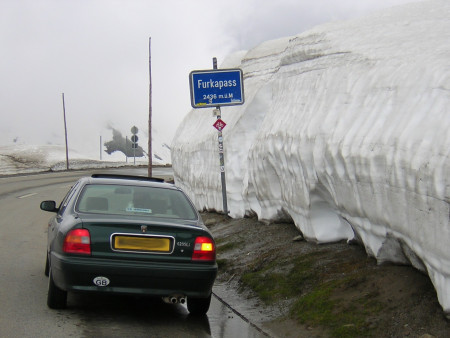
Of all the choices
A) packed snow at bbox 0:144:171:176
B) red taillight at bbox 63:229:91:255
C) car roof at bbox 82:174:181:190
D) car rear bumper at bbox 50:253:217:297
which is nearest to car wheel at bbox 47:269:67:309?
car rear bumper at bbox 50:253:217:297

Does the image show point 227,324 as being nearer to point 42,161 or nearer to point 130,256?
point 130,256

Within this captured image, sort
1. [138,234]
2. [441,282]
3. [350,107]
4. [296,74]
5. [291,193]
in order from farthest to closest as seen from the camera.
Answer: [296,74]
[291,193]
[350,107]
[138,234]
[441,282]

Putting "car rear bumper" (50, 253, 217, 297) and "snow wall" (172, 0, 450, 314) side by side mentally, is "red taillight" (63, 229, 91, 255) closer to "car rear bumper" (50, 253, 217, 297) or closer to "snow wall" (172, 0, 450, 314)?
"car rear bumper" (50, 253, 217, 297)

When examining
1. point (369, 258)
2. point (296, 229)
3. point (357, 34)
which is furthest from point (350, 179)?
point (357, 34)

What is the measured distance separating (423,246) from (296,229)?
14.2 feet

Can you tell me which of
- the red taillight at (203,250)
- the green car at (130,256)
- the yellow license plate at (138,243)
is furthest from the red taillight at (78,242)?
the red taillight at (203,250)

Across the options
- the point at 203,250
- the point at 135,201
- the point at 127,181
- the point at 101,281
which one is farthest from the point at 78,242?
the point at 127,181

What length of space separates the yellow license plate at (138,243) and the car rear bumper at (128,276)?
133 millimetres

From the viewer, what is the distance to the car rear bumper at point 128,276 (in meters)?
6.31

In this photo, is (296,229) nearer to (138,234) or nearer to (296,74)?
(296,74)

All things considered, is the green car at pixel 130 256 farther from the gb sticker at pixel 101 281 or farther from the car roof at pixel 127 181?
the car roof at pixel 127 181

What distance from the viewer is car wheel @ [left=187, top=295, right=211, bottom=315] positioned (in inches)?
279

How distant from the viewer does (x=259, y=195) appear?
11008mm

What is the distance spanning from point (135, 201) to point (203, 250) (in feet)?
3.36
